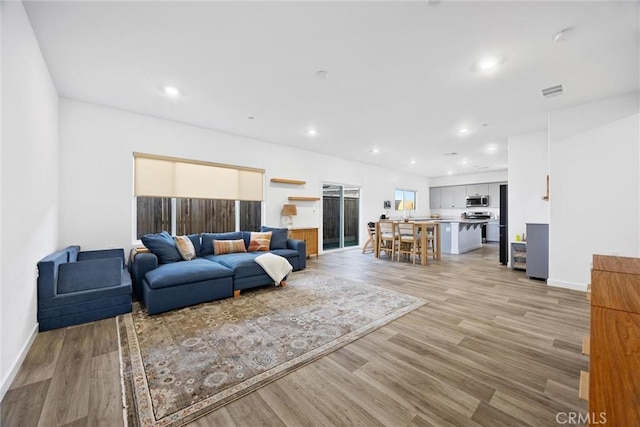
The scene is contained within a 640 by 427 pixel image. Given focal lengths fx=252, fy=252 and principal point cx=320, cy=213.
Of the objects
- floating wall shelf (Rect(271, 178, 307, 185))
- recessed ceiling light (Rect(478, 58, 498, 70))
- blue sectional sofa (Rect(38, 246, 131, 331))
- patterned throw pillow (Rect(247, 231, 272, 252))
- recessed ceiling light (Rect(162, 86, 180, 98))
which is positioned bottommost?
blue sectional sofa (Rect(38, 246, 131, 331))

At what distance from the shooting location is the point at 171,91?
133 inches

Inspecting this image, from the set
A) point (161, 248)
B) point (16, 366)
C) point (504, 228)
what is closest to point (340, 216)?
point (504, 228)

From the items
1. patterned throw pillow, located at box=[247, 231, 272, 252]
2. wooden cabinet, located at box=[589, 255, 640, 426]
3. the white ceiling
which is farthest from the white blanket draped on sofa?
wooden cabinet, located at box=[589, 255, 640, 426]

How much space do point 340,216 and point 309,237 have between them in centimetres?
182

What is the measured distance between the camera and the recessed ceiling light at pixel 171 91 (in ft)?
10.8

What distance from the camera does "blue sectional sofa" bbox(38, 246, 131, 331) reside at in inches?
96.6

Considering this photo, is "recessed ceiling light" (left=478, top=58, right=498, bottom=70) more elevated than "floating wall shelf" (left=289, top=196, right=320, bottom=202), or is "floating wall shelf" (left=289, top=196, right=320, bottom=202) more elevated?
"recessed ceiling light" (left=478, top=58, right=498, bottom=70)

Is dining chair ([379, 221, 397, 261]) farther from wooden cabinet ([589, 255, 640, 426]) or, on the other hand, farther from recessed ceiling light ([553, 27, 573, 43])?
wooden cabinet ([589, 255, 640, 426])

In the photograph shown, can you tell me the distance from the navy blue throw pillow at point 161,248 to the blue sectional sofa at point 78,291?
1.73ft

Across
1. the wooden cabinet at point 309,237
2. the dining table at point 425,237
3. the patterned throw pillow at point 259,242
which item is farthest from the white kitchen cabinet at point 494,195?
the patterned throw pillow at point 259,242

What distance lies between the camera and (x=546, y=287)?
151 inches

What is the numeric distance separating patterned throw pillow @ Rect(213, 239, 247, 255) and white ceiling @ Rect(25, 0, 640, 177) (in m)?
2.13

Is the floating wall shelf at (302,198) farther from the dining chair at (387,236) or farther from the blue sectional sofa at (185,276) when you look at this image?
the blue sectional sofa at (185,276)

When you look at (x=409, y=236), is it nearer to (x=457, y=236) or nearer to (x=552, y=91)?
(x=457, y=236)
